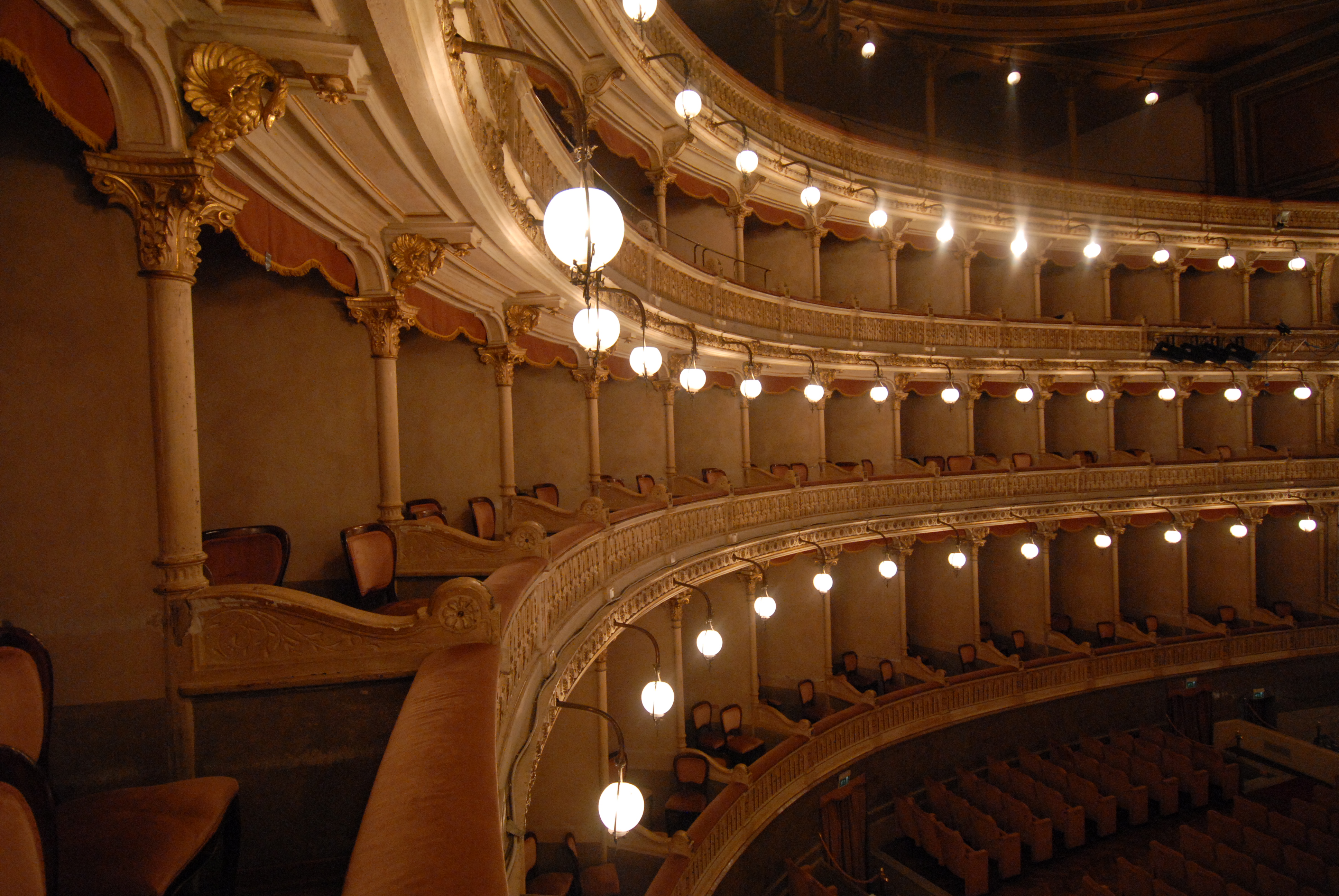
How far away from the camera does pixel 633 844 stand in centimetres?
840

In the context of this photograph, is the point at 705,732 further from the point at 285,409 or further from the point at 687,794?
the point at 285,409

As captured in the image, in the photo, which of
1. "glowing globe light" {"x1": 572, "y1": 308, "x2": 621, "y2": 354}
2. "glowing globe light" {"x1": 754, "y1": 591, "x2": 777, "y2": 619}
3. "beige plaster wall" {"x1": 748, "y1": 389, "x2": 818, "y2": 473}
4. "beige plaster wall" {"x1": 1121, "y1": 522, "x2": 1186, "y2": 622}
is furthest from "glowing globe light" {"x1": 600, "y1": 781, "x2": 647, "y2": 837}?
"beige plaster wall" {"x1": 1121, "y1": 522, "x2": 1186, "y2": 622}

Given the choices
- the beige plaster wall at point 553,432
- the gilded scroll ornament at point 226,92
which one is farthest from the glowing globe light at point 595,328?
the beige plaster wall at point 553,432

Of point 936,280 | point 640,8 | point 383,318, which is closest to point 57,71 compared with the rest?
point 383,318

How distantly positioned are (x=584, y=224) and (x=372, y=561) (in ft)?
10.2

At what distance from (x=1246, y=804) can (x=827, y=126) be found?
51.0 ft

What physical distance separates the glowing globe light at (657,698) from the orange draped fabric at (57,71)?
17.8ft

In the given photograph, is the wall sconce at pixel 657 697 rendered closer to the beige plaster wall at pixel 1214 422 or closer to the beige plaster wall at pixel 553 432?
the beige plaster wall at pixel 553 432

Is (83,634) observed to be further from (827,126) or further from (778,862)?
(827,126)

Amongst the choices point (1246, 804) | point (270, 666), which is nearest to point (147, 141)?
point (270, 666)

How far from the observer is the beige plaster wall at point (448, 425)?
321 inches

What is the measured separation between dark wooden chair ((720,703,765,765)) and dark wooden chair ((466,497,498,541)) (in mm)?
6093

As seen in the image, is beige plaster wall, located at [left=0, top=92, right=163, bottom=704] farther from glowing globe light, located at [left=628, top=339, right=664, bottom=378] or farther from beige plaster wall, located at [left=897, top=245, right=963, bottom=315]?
beige plaster wall, located at [left=897, top=245, right=963, bottom=315]

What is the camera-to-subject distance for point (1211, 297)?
20.8 metres
